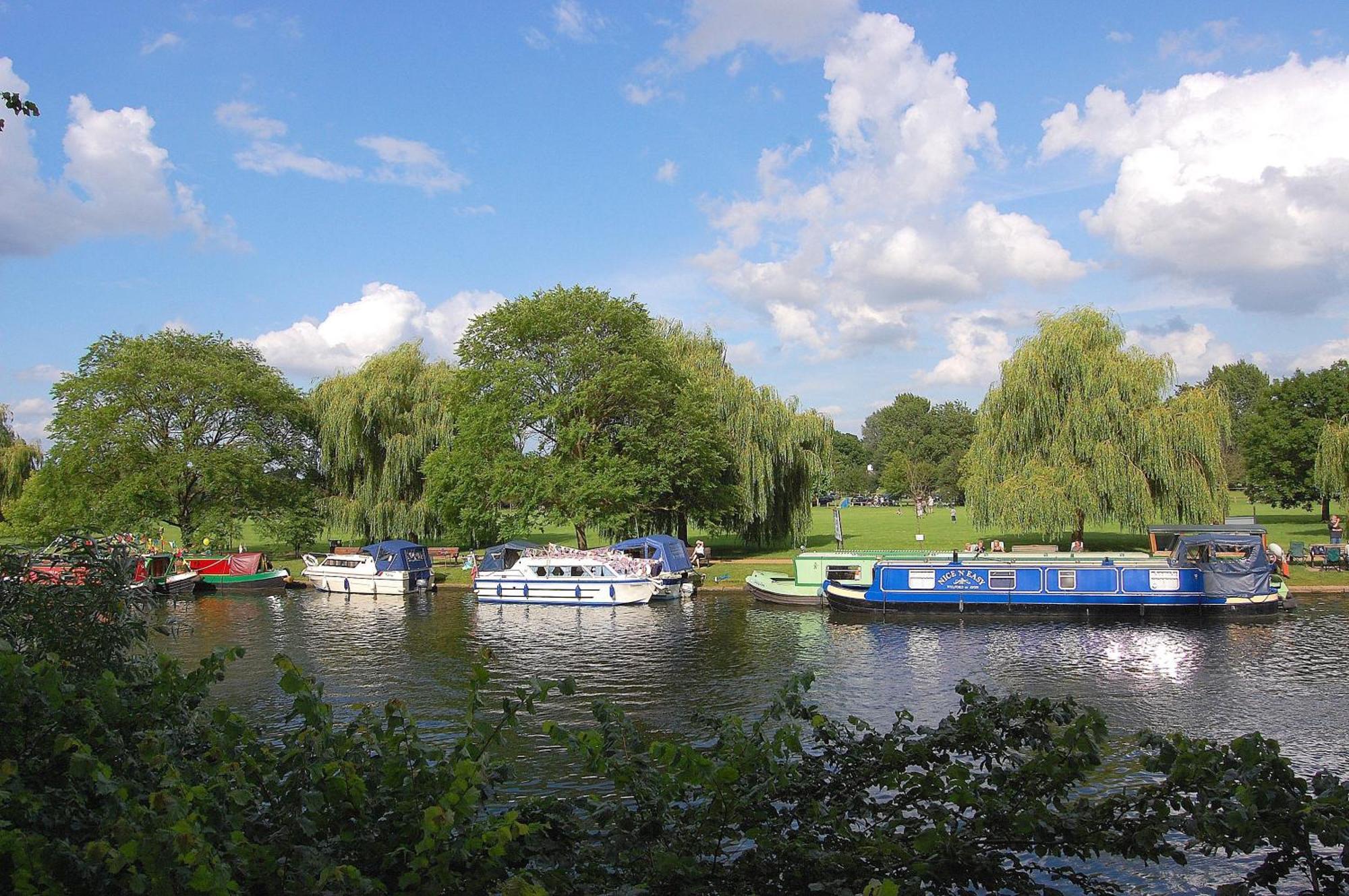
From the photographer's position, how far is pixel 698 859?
522 centimetres

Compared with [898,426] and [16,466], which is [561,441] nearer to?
[16,466]

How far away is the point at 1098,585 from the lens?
31016 millimetres

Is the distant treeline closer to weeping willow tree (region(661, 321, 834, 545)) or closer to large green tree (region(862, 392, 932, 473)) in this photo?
weeping willow tree (region(661, 321, 834, 545))

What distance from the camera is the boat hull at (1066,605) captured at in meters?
30.2

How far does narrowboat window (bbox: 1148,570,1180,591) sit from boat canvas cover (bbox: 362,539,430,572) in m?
29.2

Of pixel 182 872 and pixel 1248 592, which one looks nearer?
pixel 182 872

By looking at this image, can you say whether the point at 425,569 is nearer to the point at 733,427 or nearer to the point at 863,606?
the point at 733,427

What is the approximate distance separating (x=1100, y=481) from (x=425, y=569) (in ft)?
97.2

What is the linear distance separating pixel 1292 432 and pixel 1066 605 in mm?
43657

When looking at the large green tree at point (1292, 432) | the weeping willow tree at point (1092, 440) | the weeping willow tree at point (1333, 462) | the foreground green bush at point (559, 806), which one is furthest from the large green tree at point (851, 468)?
the foreground green bush at point (559, 806)

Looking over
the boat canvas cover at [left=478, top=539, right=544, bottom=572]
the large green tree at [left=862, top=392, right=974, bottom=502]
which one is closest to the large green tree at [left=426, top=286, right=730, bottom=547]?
the boat canvas cover at [left=478, top=539, right=544, bottom=572]

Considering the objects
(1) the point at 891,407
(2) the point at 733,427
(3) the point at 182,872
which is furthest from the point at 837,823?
(1) the point at 891,407

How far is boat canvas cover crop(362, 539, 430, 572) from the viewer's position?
4094 cm

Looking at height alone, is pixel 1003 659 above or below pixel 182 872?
below
